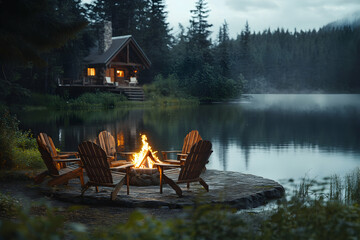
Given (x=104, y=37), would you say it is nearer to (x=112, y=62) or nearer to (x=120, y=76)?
A: (x=112, y=62)

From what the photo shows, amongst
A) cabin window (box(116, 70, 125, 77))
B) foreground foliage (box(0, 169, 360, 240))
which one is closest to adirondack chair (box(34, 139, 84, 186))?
foreground foliage (box(0, 169, 360, 240))

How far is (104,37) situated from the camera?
134 ft

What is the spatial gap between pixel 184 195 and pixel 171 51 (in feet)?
168

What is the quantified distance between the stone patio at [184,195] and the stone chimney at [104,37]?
111 ft

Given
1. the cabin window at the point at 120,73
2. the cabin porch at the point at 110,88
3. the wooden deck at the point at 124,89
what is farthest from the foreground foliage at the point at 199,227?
the cabin window at the point at 120,73

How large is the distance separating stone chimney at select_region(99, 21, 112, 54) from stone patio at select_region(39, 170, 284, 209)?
3383 centimetres

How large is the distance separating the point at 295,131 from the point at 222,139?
17.8 feet

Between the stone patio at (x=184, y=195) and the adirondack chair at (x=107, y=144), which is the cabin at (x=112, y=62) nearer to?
the adirondack chair at (x=107, y=144)

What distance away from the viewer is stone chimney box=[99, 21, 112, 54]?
134ft

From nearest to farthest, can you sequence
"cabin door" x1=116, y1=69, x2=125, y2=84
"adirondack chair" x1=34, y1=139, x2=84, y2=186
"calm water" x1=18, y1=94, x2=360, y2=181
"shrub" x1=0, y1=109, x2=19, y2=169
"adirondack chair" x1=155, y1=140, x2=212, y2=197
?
"adirondack chair" x1=155, y1=140, x2=212, y2=197 < "adirondack chair" x1=34, y1=139, x2=84, y2=186 < "shrub" x1=0, y1=109, x2=19, y2=169 < "calm water" x1=18, y1=94, x2=360, y2=181 < "cabin door" x1=116, y1=69, x2=125, y2=84

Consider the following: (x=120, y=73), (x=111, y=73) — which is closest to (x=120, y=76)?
(x=120, y=73)

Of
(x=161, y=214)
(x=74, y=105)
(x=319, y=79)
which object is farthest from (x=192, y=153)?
(x=319, y=79)

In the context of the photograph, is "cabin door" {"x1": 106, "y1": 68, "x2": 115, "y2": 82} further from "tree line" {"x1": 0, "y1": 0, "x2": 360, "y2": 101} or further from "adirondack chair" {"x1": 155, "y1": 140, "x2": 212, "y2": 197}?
"adirondack chair" {"x1": 155, "y1": 140, "x2": 212, "y2": 197}

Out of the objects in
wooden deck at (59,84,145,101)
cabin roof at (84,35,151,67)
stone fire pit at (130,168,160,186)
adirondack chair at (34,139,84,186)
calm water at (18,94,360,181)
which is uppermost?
cabin roof at (84,35,151,67)
